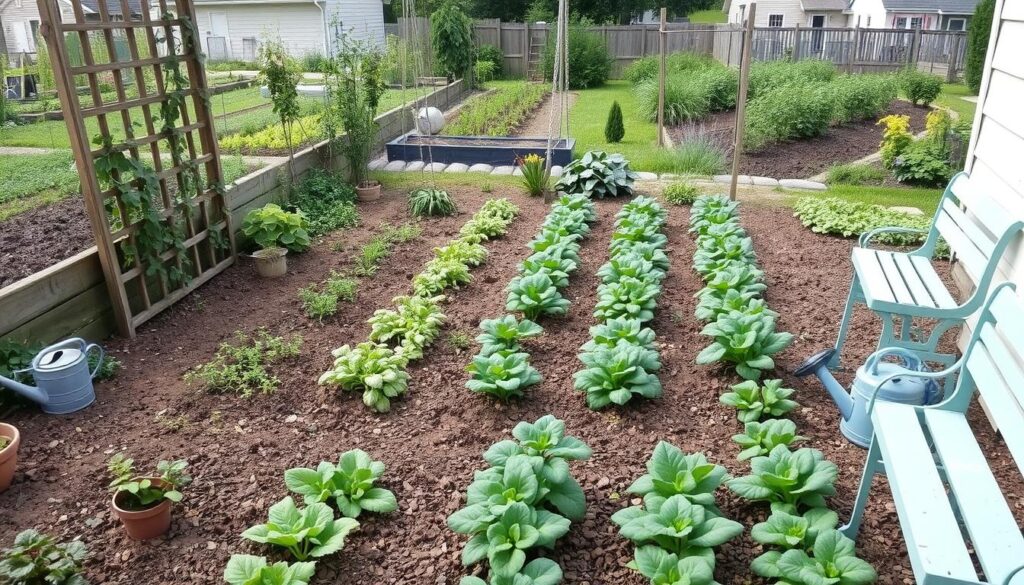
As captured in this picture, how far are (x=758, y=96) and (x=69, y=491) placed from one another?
36.9 ft

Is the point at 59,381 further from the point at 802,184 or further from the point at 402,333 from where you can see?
the point at 802,184

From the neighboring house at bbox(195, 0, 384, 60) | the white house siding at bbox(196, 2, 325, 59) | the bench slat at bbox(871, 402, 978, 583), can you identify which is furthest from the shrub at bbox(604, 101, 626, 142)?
the white house siding at bbox(196, 2, 325, 59)

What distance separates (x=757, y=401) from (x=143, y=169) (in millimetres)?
3754

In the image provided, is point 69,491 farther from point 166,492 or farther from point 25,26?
point 25,26

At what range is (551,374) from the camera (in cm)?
380

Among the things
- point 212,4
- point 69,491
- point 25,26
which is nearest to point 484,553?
point 69,491

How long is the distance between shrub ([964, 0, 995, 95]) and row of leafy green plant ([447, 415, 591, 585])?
18.2 m

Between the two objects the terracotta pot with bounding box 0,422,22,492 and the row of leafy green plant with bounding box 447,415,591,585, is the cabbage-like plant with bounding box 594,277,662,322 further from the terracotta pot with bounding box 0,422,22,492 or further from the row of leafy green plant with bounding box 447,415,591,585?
the terracotta pot with bounding box 0,422,22,492

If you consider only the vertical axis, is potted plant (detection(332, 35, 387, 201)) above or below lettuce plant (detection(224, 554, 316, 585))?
above

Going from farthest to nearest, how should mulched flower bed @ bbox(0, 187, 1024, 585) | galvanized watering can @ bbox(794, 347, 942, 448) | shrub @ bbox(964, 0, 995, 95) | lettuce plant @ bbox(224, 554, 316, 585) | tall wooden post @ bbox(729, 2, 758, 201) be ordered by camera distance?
shrub @ bbox(964, 0, 995, 95) → tall wooden post @ bbox(729, 2, 758, 201) → galvanized watering can @ bbox(794, 347, 942, 448) → mulched flower bed @ bbox(0, 187, 1024, 585) → lettuce plant @ bbox(224, 554, 316, 585)

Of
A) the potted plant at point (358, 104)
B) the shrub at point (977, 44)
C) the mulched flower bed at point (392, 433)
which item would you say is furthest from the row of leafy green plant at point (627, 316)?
the shrub at point (977, 44)

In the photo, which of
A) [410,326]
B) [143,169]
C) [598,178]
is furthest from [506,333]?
[598,178]

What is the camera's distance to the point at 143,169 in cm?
430

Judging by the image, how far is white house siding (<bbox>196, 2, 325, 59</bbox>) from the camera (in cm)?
2342
